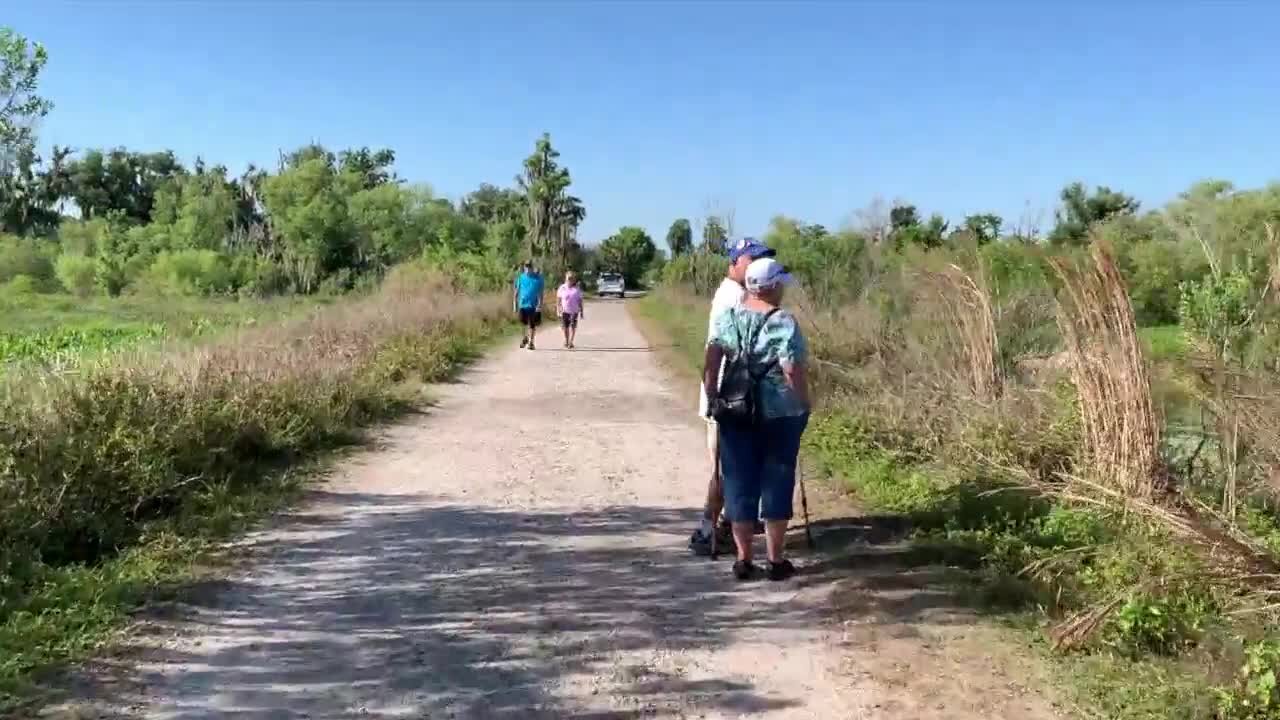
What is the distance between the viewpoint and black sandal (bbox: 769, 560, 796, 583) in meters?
5.38

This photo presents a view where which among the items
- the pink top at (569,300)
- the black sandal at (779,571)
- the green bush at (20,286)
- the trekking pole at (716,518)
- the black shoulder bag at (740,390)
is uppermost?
the green bush at (20,286)

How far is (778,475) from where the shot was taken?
17.6 feet

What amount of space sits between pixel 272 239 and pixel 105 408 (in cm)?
4759

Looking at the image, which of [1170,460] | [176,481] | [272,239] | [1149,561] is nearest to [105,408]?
[176,481]

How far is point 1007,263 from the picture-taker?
10.1 m

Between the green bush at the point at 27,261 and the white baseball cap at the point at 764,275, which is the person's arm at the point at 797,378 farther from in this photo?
Result: the green bush at the point at 27,261

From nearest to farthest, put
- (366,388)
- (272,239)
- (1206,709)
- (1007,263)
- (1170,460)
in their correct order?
1. (1206,709)
2. (1170,460)
3. (1007,263)
4. (366,388)
5. (272,239)

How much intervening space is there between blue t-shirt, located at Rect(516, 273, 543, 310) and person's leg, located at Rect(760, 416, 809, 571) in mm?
14336

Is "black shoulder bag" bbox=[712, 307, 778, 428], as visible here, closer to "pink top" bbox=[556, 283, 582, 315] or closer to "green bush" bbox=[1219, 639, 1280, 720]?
"green bush" bbox=[1219, 639, 1280, 720]

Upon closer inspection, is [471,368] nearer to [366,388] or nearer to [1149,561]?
[366,388]

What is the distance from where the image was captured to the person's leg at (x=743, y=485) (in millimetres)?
5367

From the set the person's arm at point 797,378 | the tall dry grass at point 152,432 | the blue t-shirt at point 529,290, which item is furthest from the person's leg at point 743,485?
the blue t-shirt at point 529,290

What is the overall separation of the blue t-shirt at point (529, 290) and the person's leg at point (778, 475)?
14.3 m

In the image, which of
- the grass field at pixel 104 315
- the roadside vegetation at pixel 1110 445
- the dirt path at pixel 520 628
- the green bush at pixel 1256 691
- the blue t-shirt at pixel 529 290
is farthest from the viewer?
the grass field at pixel 104 315
